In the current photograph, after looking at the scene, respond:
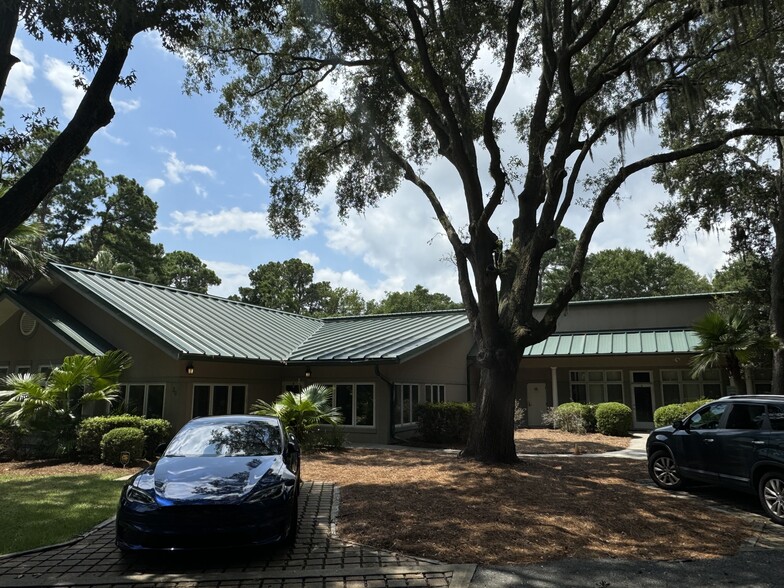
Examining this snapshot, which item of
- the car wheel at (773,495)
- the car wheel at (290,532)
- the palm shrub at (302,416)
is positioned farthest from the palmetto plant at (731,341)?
the car wheel at (290,532)

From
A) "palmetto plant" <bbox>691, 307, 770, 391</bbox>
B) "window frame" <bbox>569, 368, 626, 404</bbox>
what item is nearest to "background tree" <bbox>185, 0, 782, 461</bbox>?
"palmetto plant" <bbox>691, 307, 770, 391</bbox>

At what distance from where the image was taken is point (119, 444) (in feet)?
41.4

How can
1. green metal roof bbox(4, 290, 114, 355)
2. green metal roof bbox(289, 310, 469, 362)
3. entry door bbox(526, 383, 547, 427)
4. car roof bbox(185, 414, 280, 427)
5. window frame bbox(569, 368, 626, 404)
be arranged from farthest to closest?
1. entry door bbox(526, 383, 547, 427)
2. window frame bbox(569, 368, 626, 404)
3. green metal roof bbox(289, 310, 469, 362)
4. green metal roof bbox(4, 290, 114, 355)
5. car roof bbox(185, 414, 280, 427)

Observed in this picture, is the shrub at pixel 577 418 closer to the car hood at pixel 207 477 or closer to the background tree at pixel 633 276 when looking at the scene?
the car hood at pixel 207 477

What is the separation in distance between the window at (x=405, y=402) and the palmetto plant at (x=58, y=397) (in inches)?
349

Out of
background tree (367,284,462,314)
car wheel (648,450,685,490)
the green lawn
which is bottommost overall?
the green lawn

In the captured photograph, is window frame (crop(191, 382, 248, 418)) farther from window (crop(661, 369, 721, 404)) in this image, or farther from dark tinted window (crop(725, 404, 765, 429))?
window (crop(661, 369, 721, 404))

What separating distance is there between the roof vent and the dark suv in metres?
19.2

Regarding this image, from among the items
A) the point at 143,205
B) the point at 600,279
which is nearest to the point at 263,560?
the point at 143,205

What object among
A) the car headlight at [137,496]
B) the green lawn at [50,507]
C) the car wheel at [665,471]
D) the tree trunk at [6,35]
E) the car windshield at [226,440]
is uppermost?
the tree trunk at [6,35]

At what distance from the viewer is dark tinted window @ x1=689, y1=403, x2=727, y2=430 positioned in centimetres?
917

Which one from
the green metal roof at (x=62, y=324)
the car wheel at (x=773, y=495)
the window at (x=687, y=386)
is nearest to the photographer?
the car wheel at (x=773, y=495)

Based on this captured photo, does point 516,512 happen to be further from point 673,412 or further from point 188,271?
point 188,271

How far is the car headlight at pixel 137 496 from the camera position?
5.68 metres
